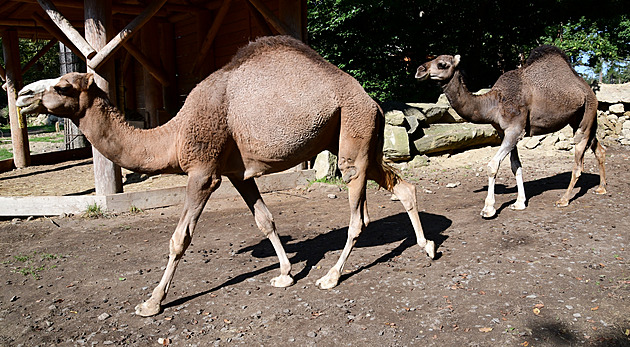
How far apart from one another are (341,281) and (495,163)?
2.99 metres

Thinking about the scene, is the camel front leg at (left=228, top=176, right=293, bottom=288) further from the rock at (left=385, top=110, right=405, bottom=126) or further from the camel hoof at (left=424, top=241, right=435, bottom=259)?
the rock at (left=385, top=110, right=405, bottom=126)

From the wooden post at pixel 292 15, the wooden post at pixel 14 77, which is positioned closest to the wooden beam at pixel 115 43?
the wooden post at pixel 292 15

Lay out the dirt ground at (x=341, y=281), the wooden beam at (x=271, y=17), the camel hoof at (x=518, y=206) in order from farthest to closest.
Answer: the wooden beam at (x=271, y=17) → the camel hoof at (x=518, y=206) → the dirt ground at (x=341, y=281)

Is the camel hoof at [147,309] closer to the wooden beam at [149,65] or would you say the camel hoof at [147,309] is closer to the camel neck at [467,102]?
the camel neck at [467,102]

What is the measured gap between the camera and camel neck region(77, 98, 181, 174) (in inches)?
146

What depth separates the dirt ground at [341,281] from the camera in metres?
3.40

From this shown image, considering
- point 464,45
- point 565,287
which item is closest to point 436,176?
point 565,287

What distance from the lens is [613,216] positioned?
6.01 meters

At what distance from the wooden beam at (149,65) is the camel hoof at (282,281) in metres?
7.60

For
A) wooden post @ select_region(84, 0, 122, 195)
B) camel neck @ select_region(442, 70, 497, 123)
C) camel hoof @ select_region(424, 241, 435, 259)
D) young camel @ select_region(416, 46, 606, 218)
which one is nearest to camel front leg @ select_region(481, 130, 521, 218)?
young camel @ select_region(416, 46, 606, 218)

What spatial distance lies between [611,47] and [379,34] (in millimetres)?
7643

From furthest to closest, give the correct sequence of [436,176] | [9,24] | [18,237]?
1. [9,24]
2. [436,176]
3. [18,237]

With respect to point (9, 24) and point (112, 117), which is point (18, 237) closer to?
point (112, 117)

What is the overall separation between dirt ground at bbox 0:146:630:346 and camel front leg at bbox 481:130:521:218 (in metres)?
0.13
